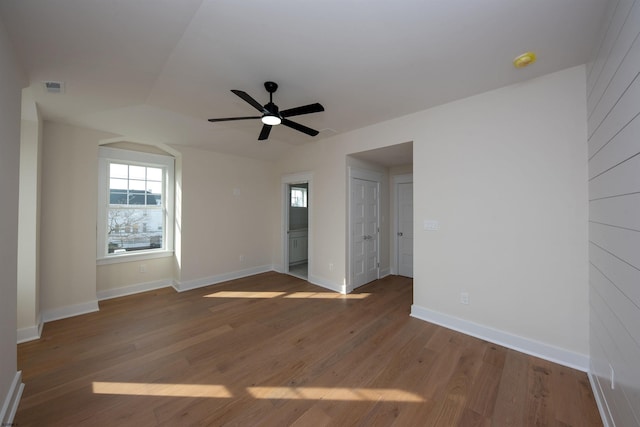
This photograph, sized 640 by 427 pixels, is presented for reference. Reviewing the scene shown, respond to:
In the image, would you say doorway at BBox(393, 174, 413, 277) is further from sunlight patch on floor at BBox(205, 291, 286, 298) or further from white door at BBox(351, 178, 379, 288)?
sunlight patch on floor at BBox(205, 291, 286, 298)

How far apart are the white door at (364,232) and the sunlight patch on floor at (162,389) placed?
2.68 m

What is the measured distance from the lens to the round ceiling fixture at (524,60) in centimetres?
197

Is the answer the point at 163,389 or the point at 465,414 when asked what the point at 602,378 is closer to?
the point at 465,414

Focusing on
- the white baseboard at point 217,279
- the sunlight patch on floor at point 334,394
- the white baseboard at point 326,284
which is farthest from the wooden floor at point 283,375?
the white baseboard at point 217,279

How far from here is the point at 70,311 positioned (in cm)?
315

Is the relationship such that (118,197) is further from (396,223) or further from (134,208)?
(396,223)

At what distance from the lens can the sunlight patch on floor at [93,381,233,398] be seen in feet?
5.94

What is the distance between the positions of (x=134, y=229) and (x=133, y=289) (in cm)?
102

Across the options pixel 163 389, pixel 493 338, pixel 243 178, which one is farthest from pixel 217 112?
pixel 493 338

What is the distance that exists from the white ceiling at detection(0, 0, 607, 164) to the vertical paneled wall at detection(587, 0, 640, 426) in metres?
0.42

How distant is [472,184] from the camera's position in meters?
2.69

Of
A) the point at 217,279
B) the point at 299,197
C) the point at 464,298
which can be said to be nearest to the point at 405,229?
the point at 464,298

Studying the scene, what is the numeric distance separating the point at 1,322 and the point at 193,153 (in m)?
3.35

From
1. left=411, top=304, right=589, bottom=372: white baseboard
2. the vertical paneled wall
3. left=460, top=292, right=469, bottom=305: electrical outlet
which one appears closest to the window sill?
left=411, top=304, right=589, bottom=372: white baseboard
